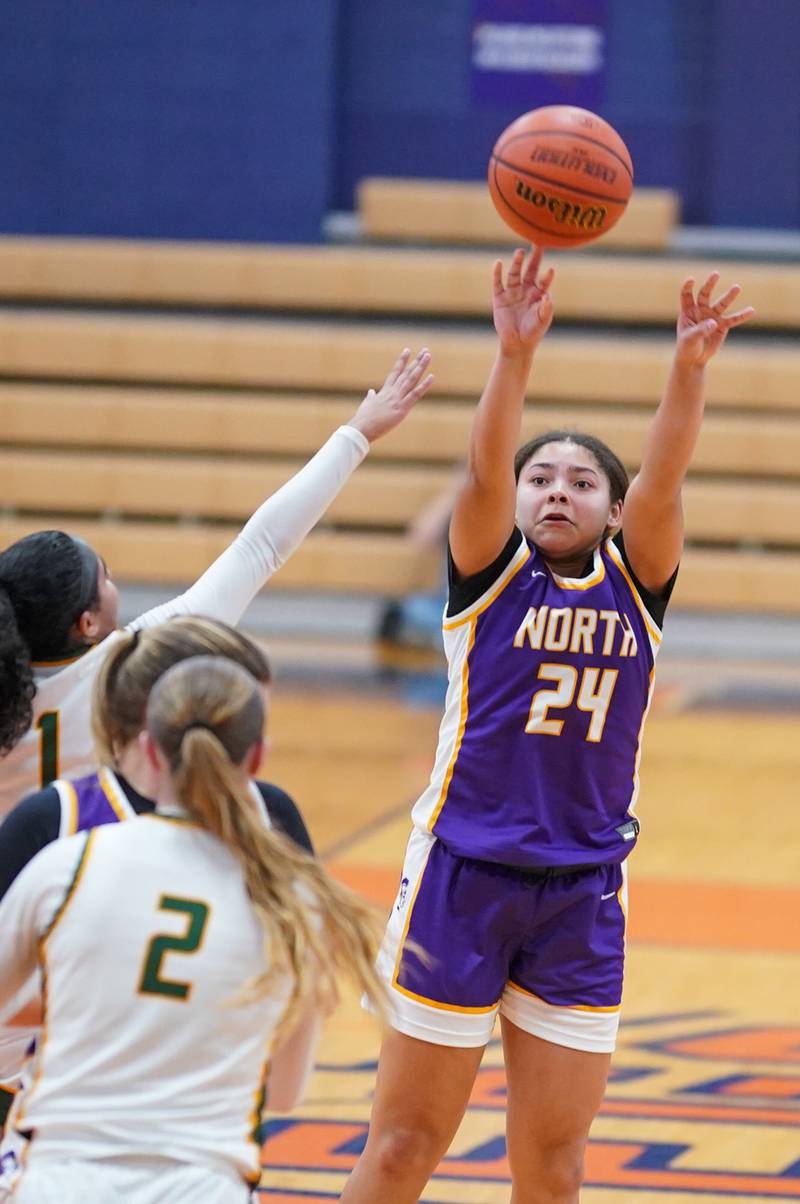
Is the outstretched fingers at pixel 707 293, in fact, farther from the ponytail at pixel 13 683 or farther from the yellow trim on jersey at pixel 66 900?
the yellow trim on jersey at pixel 66 900

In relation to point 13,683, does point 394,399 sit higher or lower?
higher

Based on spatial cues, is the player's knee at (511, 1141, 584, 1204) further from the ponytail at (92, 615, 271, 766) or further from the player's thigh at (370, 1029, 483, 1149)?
the ponytail at (92, 615, 271, 766)

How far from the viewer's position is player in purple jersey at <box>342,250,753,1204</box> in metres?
2.84

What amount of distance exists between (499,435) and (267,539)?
44 cm

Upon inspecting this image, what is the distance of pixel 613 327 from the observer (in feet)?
44.0

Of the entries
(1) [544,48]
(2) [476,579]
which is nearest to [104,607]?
(2) [476,579]

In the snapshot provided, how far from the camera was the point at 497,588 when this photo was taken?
2957 millimetres

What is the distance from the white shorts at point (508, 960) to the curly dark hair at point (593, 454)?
27.5 inches

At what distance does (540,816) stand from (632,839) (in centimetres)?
19

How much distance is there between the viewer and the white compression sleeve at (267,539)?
287cm

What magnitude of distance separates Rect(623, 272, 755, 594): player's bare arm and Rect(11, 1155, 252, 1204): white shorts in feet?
4.74

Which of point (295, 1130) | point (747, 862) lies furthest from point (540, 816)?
point (747, 862)

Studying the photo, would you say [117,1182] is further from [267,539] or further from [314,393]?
[314,393]

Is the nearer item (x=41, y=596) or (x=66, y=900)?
(x=66, y=900)
